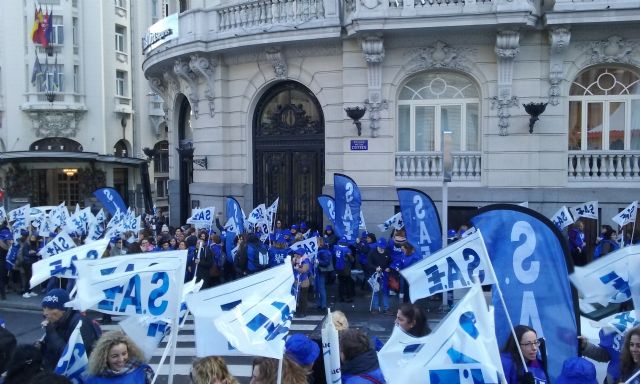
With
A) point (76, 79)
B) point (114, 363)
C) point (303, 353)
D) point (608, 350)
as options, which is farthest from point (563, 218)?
point (76, 79)

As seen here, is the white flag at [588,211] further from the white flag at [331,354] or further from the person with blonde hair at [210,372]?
the person with blonde hair at [210,372]

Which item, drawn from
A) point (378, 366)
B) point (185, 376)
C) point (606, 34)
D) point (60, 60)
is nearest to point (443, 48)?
point (606, 34)

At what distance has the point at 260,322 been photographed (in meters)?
4.90

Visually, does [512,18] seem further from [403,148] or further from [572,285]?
[572,285]

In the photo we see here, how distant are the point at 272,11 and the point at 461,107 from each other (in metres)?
5.96

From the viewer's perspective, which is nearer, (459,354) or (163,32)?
(459,354)

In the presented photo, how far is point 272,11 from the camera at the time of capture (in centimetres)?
1805

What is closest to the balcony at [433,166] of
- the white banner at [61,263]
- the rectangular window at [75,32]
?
the white banner at [61,263]

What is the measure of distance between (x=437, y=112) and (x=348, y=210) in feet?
16.2

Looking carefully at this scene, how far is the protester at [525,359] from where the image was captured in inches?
198

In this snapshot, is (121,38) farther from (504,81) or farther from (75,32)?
(504,81)

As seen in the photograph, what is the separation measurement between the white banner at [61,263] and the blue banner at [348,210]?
21.9 ft

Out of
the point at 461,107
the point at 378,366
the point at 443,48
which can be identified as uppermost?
the point at 443,48

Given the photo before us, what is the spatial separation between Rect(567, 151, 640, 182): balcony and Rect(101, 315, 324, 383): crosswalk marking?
27.7 feet
